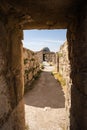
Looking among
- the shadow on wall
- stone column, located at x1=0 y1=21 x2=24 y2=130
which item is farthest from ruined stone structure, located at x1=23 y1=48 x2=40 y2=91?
stone column, located at x1=0 y1=21 x2=24 y2=130

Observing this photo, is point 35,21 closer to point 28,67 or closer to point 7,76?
point 7,76

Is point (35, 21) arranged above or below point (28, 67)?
above

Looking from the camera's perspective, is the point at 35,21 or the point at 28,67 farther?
the point at 28,67

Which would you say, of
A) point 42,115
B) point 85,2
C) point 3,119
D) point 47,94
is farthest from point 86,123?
point 47,94

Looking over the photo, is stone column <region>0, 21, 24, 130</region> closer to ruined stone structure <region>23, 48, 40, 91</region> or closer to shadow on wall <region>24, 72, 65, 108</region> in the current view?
shadow on wall <region>24, 72, 65, 108</region>

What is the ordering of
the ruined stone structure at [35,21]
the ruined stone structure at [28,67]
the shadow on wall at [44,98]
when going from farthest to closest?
the ruined stone structure at [28,67]
the shadow on wall at [44,98]
the ruined stone structure at [35,21]

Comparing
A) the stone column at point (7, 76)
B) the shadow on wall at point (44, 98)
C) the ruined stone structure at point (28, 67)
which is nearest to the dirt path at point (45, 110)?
the shadow on wall at point (44, 98)

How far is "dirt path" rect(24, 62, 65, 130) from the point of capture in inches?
178

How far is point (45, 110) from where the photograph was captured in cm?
563

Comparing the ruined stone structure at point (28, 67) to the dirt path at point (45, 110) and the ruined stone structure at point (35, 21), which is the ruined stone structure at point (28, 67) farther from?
the ruined stone structure at point (35, 21)

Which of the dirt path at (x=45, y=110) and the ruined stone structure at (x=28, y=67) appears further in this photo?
the ruined stone structure at (x=28, y=67)

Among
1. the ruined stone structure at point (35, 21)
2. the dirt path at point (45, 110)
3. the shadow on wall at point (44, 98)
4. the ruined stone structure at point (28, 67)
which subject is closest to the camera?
the ruined stone structure at point (35, 21)

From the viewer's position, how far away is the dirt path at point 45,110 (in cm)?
453

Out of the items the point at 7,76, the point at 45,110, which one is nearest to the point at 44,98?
the point at 45,110
